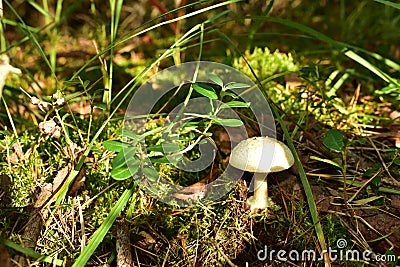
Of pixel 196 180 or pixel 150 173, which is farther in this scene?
pixel 196 180

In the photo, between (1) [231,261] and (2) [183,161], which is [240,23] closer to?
(2) [183,161]

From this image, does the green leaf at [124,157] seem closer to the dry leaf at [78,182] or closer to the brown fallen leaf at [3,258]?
the dry leaf at [78,182]

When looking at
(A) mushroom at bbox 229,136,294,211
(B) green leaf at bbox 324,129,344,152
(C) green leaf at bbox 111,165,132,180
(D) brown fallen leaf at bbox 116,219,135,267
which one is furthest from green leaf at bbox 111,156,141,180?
(B) green leaf at bbox 324,129,344,152

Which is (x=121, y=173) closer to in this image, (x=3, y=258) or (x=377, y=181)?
(x=3, y=258)

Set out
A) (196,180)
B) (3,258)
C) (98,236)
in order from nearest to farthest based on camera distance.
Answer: (3,258), (98,236), (196,180)

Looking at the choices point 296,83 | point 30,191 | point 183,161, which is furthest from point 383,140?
point 30,191

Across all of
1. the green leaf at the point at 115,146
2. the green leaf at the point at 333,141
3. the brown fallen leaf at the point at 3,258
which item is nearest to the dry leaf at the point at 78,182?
the green leaf at the point at 115,146

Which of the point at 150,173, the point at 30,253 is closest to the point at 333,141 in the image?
the point at 150,173
